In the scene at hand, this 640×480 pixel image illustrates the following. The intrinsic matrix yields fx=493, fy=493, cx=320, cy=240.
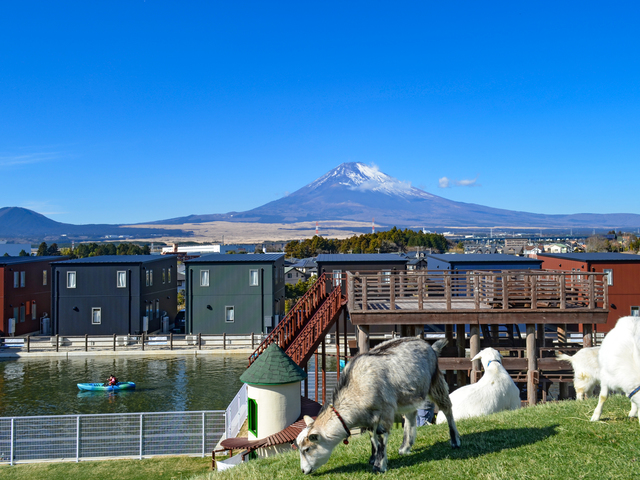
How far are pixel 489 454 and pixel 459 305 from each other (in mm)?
11455

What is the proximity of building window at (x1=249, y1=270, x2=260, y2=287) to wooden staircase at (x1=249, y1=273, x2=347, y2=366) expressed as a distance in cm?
2042

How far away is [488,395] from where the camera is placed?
11.3 m

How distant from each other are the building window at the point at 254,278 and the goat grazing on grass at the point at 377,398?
1291 inches

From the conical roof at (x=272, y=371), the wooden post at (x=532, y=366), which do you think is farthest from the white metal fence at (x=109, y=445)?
the wooden post at (x=532, y=366)

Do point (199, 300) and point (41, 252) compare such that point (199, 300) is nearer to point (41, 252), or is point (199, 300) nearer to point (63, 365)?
point (63, 365)

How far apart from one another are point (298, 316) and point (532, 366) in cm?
847

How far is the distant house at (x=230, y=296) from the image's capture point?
128 feet

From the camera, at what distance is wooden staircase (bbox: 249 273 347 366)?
17.3 m

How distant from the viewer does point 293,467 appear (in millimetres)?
7707

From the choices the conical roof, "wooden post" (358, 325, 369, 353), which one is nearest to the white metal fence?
the conical roof

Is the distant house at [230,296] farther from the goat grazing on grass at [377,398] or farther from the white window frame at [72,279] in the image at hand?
the goat grazing on grass at [377,398]

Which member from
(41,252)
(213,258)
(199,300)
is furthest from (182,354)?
(41,252)

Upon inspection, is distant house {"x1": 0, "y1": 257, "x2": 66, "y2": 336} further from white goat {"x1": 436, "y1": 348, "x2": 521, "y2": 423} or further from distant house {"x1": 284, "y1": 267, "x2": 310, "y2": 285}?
white goat {"x1": 436, "y1": 348, "x2": 521, "y2": 423}

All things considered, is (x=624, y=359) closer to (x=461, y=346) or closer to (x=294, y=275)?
(x=461, y=346)
